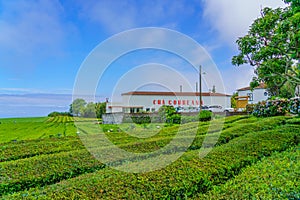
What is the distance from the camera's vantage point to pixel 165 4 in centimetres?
864

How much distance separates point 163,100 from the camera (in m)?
29.8

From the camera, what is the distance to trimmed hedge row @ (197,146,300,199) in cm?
259

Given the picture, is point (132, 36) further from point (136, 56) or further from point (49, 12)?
point (49, 12)

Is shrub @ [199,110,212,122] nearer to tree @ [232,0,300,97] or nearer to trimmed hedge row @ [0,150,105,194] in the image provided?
tree @ [232,0,300,97]

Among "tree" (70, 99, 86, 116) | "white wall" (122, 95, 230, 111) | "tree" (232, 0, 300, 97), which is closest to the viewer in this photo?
"tree" (232, 0, 300, 97)

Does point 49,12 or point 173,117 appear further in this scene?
point 173,117

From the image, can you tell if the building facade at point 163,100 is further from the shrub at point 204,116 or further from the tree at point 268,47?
the tree at point 268,47

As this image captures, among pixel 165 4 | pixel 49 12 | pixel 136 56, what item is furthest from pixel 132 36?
pixel 49 12

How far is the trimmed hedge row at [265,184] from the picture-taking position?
2.59m

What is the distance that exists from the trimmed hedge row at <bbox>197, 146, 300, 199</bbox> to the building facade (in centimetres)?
2274

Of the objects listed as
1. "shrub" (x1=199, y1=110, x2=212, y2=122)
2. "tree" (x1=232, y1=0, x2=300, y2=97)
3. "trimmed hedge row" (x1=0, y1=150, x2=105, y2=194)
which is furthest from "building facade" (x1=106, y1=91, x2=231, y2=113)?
"trimmed hedge row" (x1=0, y1=150, x2=105, y2=194)

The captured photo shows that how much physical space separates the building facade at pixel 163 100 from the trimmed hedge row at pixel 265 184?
22.7 meters

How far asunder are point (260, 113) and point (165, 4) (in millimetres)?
8713

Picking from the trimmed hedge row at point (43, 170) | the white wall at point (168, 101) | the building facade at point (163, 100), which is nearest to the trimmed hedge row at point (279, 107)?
the trimmed hedge row at point (43, 170)
